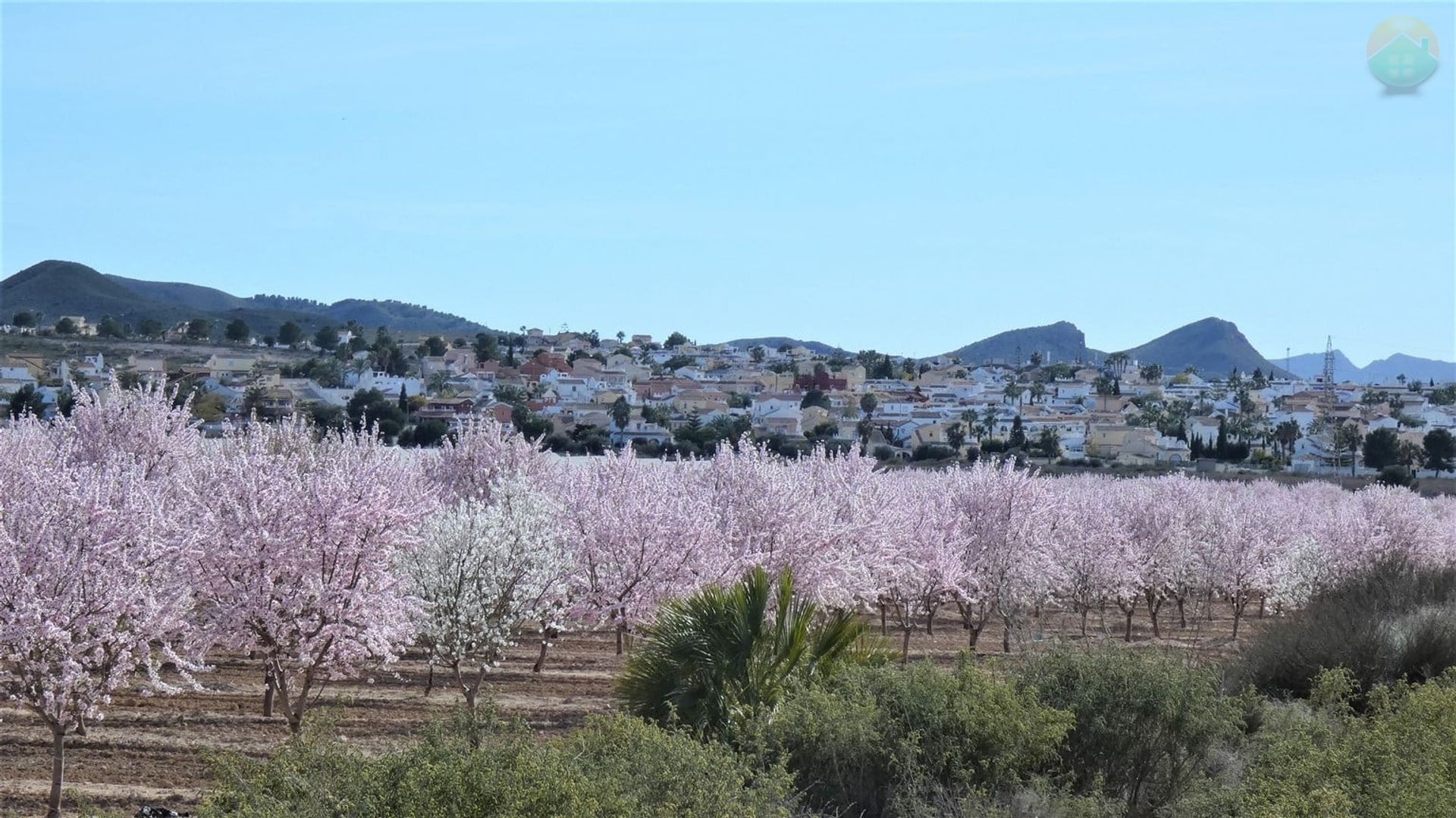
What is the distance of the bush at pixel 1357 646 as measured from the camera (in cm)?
1786

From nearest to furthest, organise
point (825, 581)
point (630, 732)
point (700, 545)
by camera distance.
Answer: point (630, 732), point (700, 545), point (825, 581)

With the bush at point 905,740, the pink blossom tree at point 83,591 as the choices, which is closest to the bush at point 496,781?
the bush at point 905,740

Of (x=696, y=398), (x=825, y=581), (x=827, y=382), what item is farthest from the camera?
(x=827, y=382)

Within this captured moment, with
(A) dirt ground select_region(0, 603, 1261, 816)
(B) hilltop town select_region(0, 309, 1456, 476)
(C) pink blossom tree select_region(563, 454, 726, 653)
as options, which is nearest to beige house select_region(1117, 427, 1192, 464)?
(B) hilltop town select_region(0, 309, 1456, 476)

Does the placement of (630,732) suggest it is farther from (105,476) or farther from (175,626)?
(105,476)

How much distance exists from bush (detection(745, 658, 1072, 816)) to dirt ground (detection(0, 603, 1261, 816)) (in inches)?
70.5

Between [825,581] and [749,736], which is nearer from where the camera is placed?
[749,736]

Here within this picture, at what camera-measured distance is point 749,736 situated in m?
11.4

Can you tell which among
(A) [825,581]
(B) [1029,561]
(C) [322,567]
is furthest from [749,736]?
(B) [1029,561]

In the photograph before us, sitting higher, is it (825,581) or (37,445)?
(37,445)

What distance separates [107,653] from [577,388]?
112 m

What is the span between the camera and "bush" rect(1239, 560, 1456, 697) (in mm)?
17859

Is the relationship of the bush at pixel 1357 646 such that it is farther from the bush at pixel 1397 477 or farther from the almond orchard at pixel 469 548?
the bush at pixel 1397 477

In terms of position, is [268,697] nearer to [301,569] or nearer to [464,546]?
[464,546]
